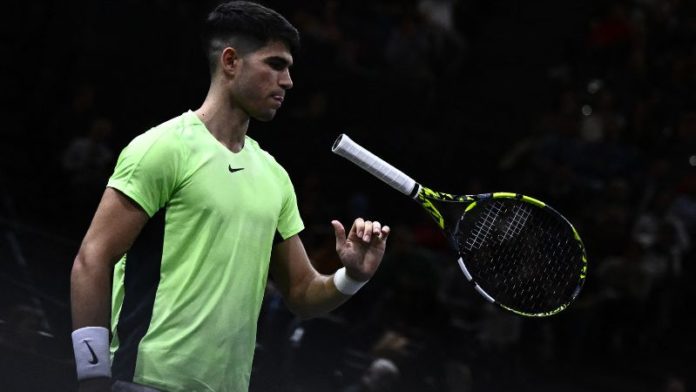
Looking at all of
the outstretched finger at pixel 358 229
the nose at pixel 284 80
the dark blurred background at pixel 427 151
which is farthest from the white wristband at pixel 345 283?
the dark blurred background at pixel 427 151

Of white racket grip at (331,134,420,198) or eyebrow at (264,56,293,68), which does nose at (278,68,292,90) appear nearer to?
eyebrow at (264,56,293,68)

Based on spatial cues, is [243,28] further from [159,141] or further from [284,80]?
[159,141]

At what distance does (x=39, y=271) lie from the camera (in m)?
Result: 6.78

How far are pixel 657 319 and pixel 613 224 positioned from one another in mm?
891

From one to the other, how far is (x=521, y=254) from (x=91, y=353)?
166cm

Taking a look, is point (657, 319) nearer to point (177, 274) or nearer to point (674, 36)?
point (674, 36)

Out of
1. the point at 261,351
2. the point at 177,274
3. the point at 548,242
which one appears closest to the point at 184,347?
the point at 177,274

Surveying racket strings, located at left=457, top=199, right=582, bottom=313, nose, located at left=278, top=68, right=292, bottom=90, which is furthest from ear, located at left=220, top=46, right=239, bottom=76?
racket strings, located at left=457, top=199, right=582, bottom=313

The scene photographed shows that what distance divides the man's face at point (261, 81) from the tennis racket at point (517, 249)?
0.68 meters

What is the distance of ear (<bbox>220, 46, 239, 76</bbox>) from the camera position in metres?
3.77

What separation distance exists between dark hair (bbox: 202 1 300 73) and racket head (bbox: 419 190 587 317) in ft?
2.67

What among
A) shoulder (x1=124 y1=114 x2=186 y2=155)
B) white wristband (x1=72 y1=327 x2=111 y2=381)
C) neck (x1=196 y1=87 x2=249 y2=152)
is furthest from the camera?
neck (x1=196 y1=87 x2=249 y2=152)

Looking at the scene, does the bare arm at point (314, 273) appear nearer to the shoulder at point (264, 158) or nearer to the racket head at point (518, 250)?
the shoulder at point (264, 158)

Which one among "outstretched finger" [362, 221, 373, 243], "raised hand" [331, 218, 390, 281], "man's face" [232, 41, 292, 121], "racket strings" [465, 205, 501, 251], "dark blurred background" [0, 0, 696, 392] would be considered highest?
"man's face" [232, 41, 292, 121]
